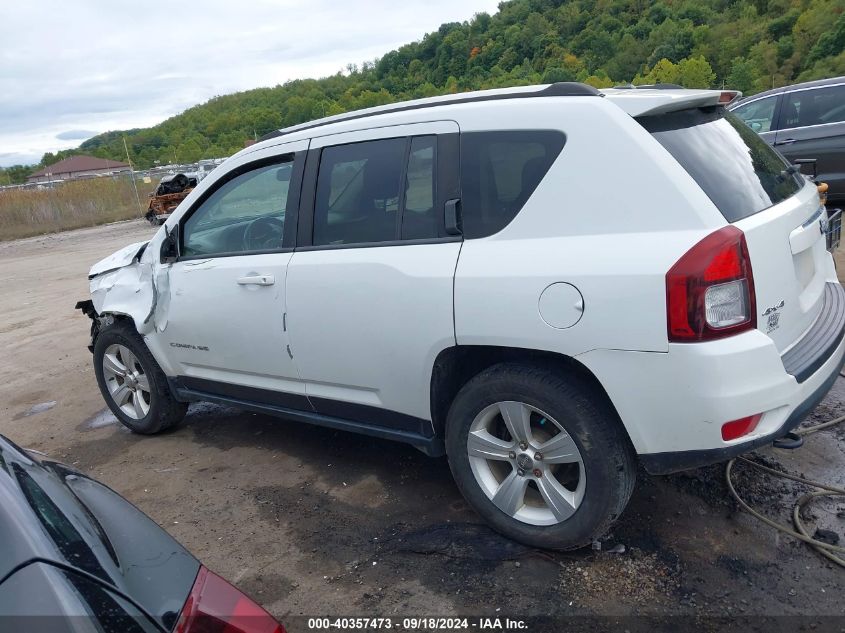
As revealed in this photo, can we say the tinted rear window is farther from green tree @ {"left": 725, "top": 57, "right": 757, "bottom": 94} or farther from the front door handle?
green tree @ {"left": 725, "top": 57, "right": 757, "bottom": 94}

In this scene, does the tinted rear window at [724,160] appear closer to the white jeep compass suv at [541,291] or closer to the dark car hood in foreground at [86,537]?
the white jeep compass suv at [541,291]

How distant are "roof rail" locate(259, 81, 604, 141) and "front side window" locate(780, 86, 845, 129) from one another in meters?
7.05

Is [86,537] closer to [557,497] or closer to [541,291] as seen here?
[541,291]

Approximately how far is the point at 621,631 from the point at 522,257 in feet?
4.76

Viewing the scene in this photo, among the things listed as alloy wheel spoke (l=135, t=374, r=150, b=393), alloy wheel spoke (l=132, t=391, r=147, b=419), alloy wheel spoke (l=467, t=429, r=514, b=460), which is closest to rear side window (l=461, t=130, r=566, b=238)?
alloy wheel spoke (l=467, t=429, r=514, b=460)

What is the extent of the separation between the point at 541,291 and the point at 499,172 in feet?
2.00

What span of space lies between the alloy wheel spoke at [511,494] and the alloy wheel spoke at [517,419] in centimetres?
19

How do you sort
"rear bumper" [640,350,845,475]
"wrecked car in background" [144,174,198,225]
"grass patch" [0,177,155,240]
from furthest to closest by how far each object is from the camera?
"grass patch" [0,177,155,240] → "wrecked car in background" [144,174,198,225] → "rear bumper" [640,350,845,475]

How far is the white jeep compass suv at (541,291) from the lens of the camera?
247 centimetres

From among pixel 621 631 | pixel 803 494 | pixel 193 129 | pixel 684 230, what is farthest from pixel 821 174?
pixel 193 129

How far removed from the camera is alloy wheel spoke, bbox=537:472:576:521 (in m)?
2.84

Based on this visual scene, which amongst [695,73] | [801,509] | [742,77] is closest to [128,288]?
[801,509]

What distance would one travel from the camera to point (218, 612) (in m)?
1.46

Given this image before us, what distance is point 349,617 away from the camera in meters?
2.71
